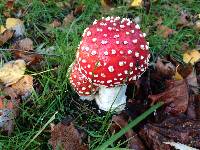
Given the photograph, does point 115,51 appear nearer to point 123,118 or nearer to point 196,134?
point 123,118

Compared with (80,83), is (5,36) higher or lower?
higher

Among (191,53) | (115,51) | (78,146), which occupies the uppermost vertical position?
(115,51)

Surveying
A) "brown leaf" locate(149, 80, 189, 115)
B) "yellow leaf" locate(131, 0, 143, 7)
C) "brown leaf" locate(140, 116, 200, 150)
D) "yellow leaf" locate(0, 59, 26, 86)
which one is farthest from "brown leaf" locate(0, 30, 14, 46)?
"brown leaf" locate(140, 116, 200, 150)

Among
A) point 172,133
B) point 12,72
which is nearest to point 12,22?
point 12,72

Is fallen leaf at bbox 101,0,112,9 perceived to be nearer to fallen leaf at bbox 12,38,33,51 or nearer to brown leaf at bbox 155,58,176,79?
fallen leaf at bbox 12,38,33,51

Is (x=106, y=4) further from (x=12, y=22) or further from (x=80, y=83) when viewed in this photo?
(x=80, y=83)

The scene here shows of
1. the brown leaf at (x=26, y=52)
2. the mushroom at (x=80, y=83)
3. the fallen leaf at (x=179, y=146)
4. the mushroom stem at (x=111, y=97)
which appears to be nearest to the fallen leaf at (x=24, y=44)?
the brown leaf at (x=26, y=52)

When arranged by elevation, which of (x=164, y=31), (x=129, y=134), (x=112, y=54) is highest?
(x=112, y=54)

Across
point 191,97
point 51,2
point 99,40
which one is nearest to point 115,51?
point 99,40
